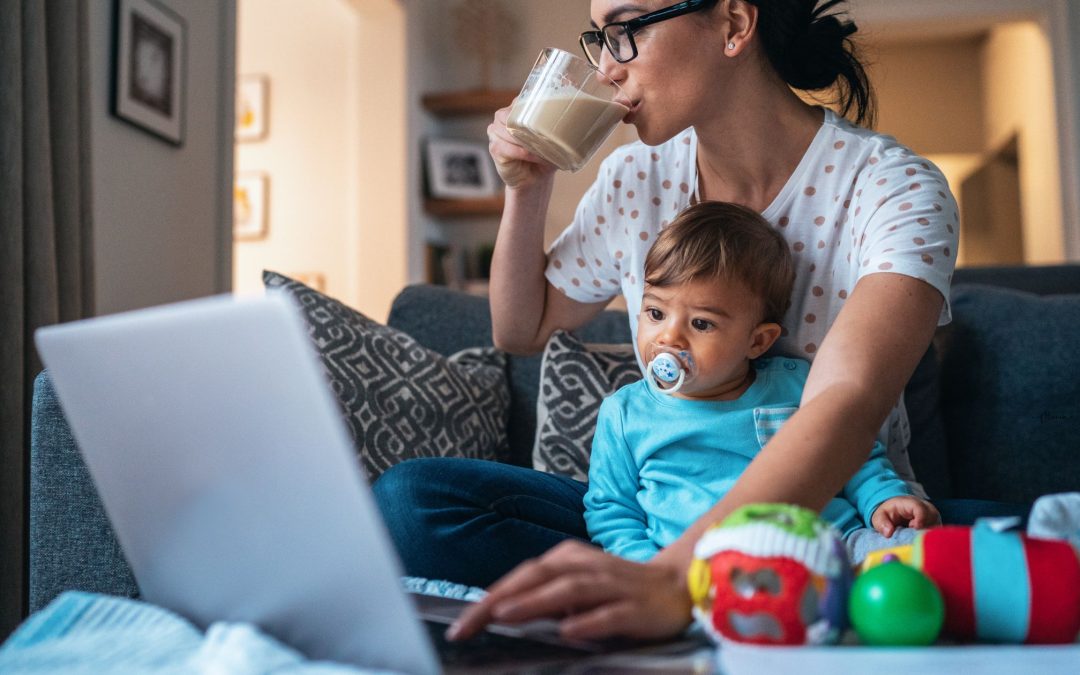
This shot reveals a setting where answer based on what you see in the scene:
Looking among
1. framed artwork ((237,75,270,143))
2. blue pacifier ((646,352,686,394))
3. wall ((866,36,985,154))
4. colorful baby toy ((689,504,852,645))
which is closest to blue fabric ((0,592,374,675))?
colorful baby toy ((689,504,852,645))

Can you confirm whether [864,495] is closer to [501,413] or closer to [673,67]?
[673,67]

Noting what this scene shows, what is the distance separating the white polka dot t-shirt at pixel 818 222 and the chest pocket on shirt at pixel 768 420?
0.16m

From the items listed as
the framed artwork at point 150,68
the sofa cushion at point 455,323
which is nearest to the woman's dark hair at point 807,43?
the sofa cushion at point 455,323

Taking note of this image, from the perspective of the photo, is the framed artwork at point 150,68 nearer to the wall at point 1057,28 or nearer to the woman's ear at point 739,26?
the woman's ear at point 739,26

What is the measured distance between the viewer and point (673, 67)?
49.3 inches

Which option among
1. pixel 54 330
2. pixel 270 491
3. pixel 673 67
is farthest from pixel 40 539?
pixel 673 67

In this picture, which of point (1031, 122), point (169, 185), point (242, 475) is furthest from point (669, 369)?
Result: point (1031, 122)

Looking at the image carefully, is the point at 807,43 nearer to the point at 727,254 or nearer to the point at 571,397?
the point at 727,254

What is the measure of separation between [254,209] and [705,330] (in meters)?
4.03

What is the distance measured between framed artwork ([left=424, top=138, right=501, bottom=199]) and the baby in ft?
11.6

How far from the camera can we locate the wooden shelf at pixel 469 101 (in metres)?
4.66

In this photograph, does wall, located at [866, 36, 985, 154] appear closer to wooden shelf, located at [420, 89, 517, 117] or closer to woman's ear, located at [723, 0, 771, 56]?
wooden shelf, located at [420, 89, 517, 117]

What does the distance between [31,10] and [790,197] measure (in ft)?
5.13

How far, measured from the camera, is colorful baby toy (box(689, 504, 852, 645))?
2.04 feet
